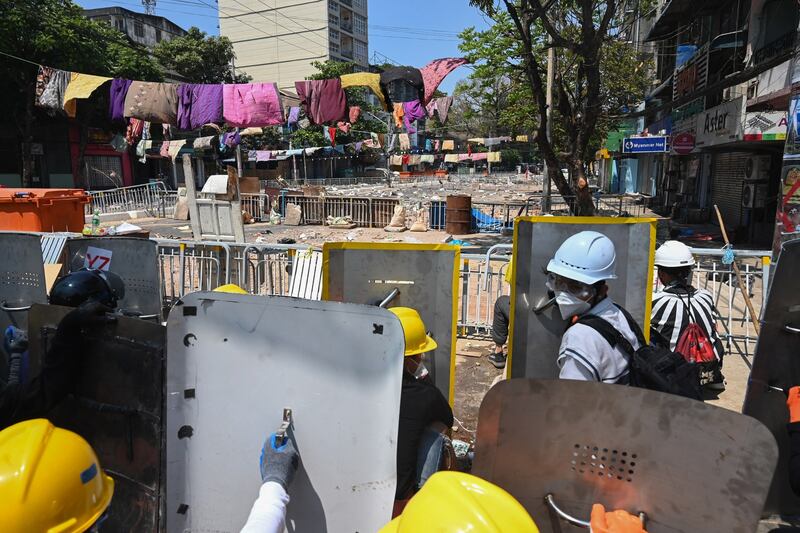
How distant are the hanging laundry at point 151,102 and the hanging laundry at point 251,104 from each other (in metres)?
1.33

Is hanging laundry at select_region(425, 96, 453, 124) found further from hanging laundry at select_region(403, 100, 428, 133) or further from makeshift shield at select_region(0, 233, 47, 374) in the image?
makeshift shield at select_region(0, 233, 47, 374)

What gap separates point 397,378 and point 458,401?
3324 mm

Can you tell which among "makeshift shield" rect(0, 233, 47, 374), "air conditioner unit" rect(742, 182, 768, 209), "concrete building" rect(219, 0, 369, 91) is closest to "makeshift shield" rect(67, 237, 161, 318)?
"makeshift shield" rect(0, 233, 47, 374)

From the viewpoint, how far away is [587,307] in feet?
8.08

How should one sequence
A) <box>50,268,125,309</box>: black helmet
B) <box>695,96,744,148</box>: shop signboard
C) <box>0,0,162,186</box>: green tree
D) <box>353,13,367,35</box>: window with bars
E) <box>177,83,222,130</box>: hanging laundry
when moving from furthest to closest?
1. <box>353,13,367,35</box>: window with bars
2. <box>0,0,162,186</box>: green tree
3. <box>177,83,222,130</box>: hanging laundry
4. <box>695,96,744,148</box>: shop signboard
5. <box>50,268,125,309</box>: black helmet

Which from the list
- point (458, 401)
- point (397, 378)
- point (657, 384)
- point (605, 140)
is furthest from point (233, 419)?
point (605, 140)

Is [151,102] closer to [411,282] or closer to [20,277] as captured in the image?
[20,277]

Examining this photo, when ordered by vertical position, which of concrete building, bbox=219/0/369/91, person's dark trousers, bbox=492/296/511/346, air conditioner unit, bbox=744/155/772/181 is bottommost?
person's dark trousers, bbox=492/296/511/346

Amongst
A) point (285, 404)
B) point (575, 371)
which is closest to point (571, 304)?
point (575, 371)

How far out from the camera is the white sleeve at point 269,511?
1.58 m

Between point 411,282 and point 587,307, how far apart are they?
1213 mm

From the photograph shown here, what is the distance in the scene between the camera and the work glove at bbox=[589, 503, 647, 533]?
4.61ft

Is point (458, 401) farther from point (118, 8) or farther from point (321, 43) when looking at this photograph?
point (321, 43)

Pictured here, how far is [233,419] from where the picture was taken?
183cm
